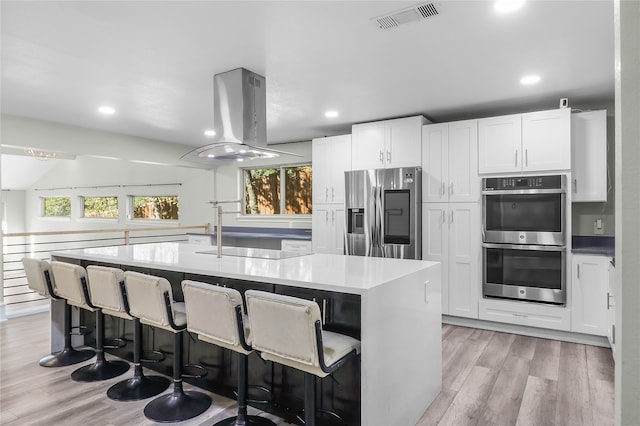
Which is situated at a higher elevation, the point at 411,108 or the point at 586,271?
the point at 411,108

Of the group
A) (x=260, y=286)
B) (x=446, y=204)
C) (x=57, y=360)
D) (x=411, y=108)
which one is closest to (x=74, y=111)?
(x=57, y=360)

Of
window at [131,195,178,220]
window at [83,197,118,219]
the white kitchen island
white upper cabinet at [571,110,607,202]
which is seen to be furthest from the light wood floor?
window at [83,197,118,219]

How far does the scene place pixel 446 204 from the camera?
4.23 metres

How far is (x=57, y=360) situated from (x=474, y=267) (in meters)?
3.99

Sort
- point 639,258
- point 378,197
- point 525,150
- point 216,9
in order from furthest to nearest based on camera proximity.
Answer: point 378,197 < point 525,150 < point 216,9 < point 639,258

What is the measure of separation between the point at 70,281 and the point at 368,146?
3367mm

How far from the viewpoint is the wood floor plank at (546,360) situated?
2.93 metres

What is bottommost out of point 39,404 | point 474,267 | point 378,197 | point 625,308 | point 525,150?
point 39,404

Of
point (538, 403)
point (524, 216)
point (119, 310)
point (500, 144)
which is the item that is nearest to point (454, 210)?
point (524, 216)

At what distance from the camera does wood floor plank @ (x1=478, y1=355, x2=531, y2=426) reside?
7.54 feet

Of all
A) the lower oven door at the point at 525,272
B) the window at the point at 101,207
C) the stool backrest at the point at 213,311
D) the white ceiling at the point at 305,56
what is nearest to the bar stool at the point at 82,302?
the stool backrest at the point at 213,311

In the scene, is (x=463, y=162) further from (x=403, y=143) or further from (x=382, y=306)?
(x=382, y=306)

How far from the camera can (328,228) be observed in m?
5.07

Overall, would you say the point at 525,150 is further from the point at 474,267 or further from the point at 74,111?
the point at 74,111
